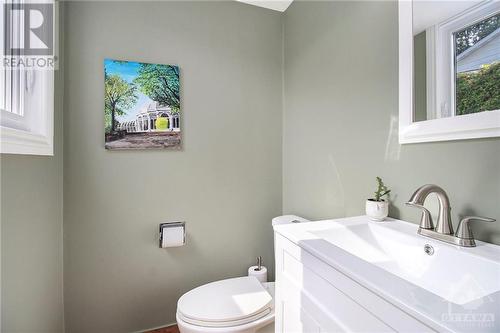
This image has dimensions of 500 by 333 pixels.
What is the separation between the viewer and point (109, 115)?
155 centimetres

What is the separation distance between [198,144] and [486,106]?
1.49m

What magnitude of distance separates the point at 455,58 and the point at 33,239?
5.84 ft

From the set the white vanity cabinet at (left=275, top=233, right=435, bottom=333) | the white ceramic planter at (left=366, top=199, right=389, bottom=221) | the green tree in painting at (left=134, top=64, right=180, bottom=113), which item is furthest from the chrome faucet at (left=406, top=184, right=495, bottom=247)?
the green tree in painting at (left=134, top=64, right=180, bottom=113)

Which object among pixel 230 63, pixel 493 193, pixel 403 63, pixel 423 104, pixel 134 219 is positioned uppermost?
pixel 230 63

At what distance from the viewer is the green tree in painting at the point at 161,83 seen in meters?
1.62

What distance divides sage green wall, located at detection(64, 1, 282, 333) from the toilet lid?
1.33ft

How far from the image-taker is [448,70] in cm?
86

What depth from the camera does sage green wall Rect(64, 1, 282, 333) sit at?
1511mm

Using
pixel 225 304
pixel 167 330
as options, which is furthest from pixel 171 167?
pixel 167 330

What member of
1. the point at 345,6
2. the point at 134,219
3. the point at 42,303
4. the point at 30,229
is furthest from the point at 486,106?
the point at 42,303

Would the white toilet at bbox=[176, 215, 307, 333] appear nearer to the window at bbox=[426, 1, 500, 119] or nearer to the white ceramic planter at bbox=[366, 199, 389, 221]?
the white ceramic planter at bbox=[366, 199, 389, 221]

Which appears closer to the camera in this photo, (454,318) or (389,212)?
(454,318)

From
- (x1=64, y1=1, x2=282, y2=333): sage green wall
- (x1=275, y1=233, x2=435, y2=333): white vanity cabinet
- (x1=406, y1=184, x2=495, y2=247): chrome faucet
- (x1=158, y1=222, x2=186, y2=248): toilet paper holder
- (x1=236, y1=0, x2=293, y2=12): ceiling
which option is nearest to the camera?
(x1=275, y1=233, x2=435, y2=333): white vanity cabinet

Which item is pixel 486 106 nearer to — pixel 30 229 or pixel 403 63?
pixel 403 63
